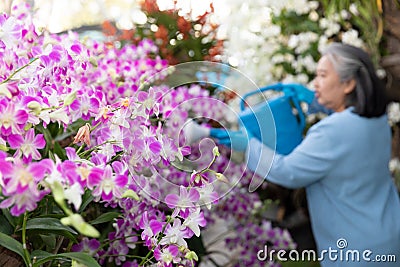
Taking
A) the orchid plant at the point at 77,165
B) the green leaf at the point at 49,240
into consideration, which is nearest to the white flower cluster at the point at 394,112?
the orchid plant at the point at 77,165

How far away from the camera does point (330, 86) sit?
161cm

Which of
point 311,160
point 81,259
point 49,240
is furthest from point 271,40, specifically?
point 81,259

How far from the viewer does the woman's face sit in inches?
63.6

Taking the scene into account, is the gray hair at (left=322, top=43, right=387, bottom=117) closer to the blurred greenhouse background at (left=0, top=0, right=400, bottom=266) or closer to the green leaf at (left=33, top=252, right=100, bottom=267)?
the blurred greenhouse background at (left=0, top=0, right=400, bottom=266)

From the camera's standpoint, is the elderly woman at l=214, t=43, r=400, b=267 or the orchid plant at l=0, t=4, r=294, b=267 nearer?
the orchid plant at l=0, t=4, r=294, b=267

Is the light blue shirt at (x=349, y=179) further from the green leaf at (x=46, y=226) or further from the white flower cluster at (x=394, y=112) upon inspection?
the green leaf at (x=46, y=226)

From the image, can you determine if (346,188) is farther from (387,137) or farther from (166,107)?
(166,107)

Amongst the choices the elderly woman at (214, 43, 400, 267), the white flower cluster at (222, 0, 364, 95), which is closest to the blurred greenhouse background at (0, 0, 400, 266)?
the white flower cluster at (222, 0, 364, 95)

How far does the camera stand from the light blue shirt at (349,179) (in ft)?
5.08

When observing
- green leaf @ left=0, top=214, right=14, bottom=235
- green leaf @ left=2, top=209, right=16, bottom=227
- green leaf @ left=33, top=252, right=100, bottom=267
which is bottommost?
green leaf @ left=0, top=214, right=14, bottom=235

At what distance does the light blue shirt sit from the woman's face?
0.06 m

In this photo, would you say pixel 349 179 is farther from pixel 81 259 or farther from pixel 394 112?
pixel 81 259

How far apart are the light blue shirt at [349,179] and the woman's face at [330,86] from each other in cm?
6

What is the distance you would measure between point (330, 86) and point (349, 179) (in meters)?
0.26
